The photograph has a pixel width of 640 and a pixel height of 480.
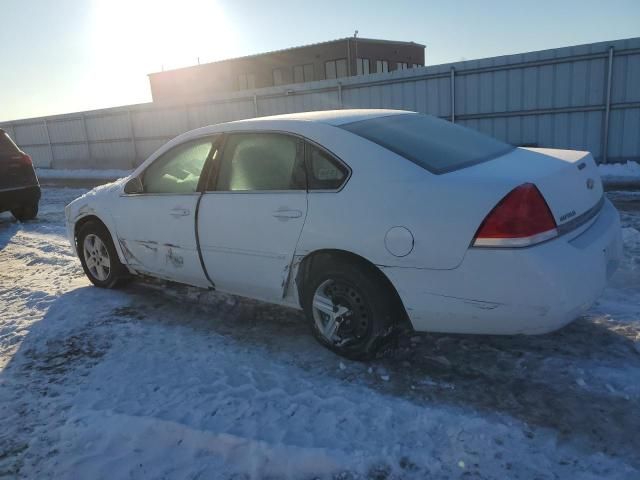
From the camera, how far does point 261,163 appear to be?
3.67 m

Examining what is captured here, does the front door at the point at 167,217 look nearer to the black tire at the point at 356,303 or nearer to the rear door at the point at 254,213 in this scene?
the rear door at the point at 254,213

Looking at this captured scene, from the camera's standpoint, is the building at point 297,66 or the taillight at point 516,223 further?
the building at point 297,66

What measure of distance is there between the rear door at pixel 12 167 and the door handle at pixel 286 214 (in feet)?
23.5

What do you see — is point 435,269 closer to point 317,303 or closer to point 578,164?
point 317,303

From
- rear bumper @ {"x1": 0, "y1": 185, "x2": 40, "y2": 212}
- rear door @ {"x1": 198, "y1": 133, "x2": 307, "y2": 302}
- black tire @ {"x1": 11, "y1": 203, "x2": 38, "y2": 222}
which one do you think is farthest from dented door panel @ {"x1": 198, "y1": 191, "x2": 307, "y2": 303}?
black tire @ {"x1": 11, "y1": 203, "x2": 38, "y2": 222}

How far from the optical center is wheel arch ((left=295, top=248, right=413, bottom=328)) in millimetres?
3111

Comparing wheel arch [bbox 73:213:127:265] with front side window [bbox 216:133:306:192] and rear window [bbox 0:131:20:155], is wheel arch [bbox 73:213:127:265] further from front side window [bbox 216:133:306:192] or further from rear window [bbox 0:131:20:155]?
rear window [bbox 0:131:20:155]

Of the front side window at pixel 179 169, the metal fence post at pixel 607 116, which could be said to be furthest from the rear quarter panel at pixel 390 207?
the metal fence post at pixel 607 116

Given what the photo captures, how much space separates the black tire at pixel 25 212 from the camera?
30.5 ft

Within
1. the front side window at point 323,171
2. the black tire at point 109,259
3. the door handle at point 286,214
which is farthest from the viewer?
the black tire at point 109,259

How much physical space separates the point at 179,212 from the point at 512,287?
2570mm

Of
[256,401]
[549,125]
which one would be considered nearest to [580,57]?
[549,125]

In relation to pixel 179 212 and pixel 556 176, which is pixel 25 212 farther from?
pixel 556 176

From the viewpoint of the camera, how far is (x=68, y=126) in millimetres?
22219
